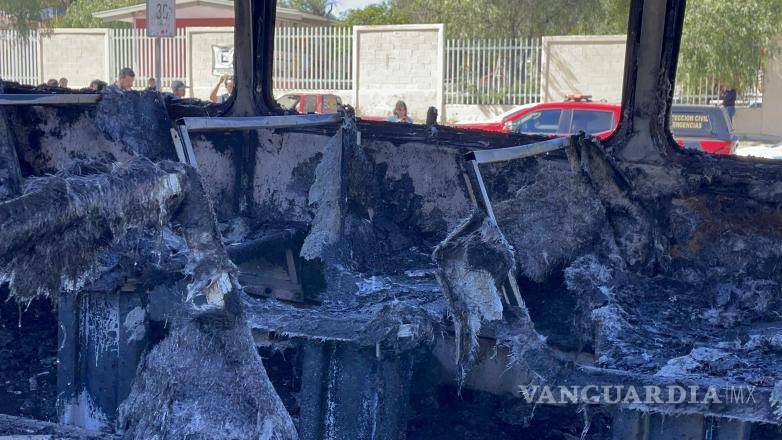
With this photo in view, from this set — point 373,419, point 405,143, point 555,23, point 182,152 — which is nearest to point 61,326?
point 182,152

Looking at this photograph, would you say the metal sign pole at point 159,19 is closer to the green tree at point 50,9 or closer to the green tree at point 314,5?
the green tree at point 50,9

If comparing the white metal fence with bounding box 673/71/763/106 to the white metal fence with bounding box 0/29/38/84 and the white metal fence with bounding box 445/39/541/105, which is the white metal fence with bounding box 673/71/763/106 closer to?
the white metal fence with bounding box 445/39/541/105

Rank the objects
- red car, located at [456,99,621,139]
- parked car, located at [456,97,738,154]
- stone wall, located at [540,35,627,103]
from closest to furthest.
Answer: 1. parked car, located at [456,97,738,154]
2. red car, located at [456,99,621,139]
3. stone wall, located at [540,35,627,103]

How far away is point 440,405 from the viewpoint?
377cm

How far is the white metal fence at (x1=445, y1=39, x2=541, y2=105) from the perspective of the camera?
64.4 ft

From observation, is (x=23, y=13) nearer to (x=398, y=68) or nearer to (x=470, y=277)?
(x=398, y=68)

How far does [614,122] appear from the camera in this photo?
40.3 ft

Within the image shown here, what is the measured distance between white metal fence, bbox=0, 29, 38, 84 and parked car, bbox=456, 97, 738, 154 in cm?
1457

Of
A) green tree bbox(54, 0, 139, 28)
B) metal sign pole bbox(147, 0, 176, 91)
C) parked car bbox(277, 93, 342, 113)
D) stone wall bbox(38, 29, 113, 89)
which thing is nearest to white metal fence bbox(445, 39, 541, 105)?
parked car bbox(277, 93, 342, 113)

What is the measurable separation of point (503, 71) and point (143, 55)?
8516 mm

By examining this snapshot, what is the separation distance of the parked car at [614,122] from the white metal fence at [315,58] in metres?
8.09

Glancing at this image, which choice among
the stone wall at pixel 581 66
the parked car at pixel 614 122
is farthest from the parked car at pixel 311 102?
the stone wall at pixel 581 66

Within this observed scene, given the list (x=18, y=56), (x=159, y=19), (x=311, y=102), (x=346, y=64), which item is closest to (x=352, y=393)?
(x=159, y=19)

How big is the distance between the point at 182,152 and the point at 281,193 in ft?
4.55
